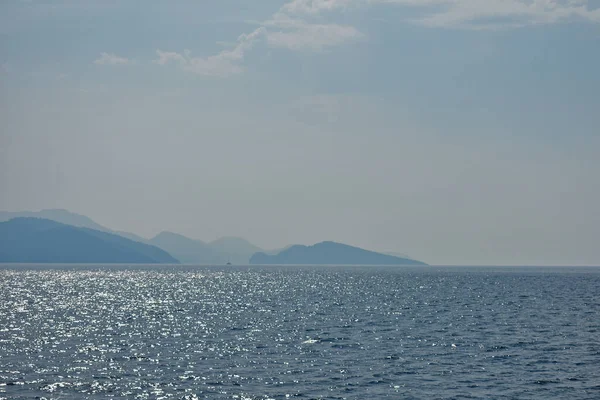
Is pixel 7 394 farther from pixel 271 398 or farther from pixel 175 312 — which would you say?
pixel 175 312

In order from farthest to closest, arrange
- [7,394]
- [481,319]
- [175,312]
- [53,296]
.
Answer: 1. [53,296]
2. [175,312]
3. [481,319]
4. [7,394]

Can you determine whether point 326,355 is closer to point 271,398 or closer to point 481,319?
point 271,398

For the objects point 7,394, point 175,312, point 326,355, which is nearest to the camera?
point 7,394

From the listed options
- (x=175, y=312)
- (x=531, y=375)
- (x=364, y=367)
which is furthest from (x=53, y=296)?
(x=531, y=375)

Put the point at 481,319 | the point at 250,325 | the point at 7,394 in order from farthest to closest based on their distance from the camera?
the point at 481,319 → the point at 250,325 → the point at 7,394

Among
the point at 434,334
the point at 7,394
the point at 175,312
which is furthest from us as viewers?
the point at 175,312

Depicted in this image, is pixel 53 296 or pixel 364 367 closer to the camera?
pixel 364 367

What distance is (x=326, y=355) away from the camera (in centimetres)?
7325

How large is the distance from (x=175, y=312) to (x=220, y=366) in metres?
61.2

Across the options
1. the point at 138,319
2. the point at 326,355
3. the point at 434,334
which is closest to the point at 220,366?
the point at 326,355

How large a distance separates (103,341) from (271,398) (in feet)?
121

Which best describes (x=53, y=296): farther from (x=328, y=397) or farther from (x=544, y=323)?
(x=328, y=397)

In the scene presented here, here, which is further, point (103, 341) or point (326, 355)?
point (103, 341)

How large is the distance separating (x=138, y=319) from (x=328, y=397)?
6368 cm
